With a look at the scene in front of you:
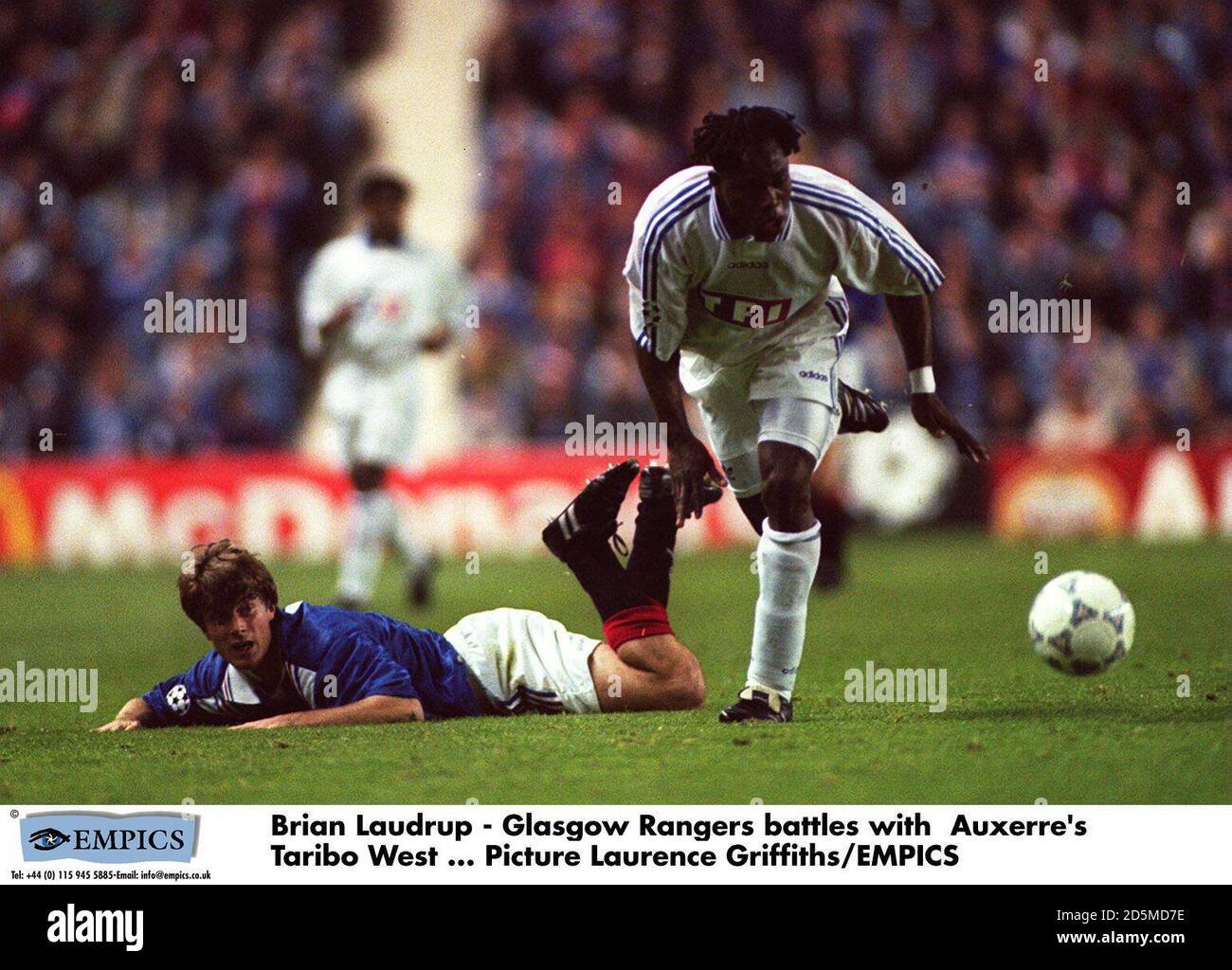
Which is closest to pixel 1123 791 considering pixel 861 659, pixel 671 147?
pixel 861 659

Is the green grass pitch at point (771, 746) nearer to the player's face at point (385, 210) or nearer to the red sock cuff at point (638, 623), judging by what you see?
the red sock cuff at point (638, 623)

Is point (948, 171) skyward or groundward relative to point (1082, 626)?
skyward

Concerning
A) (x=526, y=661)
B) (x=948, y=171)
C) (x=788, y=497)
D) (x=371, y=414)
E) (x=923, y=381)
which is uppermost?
(x=948, y=171)

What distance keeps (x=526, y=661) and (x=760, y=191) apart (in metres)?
1.50

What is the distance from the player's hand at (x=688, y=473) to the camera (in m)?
4.57

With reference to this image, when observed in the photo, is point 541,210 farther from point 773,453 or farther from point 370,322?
point 773,453

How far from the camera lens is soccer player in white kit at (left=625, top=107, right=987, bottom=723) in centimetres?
456

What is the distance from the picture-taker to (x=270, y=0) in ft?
44.9

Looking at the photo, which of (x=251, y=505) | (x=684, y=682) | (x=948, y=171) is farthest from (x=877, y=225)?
(x=251, y=505)

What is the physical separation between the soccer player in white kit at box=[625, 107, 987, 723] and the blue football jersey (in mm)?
799

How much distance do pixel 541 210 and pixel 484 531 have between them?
2.45 m

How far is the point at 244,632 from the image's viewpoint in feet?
14.4

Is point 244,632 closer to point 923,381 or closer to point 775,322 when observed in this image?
point 775,322
